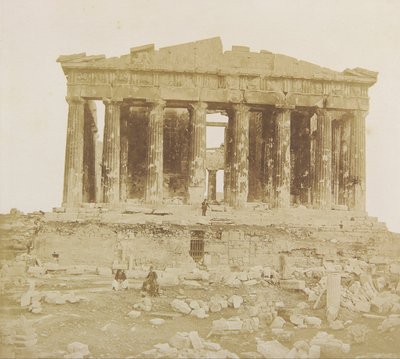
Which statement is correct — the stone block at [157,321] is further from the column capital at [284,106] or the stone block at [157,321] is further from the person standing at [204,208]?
the column capital at [284,106]

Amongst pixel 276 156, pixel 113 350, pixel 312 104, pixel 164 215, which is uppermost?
pixel 312 104

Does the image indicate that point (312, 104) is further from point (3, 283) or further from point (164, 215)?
point (3, 283)

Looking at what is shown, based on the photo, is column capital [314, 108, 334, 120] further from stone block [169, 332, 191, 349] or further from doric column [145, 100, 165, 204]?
stone block [169, 332, 191, 349]

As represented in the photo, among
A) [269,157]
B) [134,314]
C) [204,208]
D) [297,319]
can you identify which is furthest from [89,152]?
[297,319]

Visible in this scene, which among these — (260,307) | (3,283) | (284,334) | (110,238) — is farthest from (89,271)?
(284,334)

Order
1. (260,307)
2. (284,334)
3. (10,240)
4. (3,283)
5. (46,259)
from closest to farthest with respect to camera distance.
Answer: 1. (284,334)
2. (260,307)
3. (3,283)
4. (46,259)
5. (10,240)

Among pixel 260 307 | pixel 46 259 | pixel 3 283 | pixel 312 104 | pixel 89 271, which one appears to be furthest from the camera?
pixel 312 104

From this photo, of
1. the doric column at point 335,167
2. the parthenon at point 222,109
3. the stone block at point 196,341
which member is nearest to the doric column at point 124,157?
the parthenon at point 222,109
